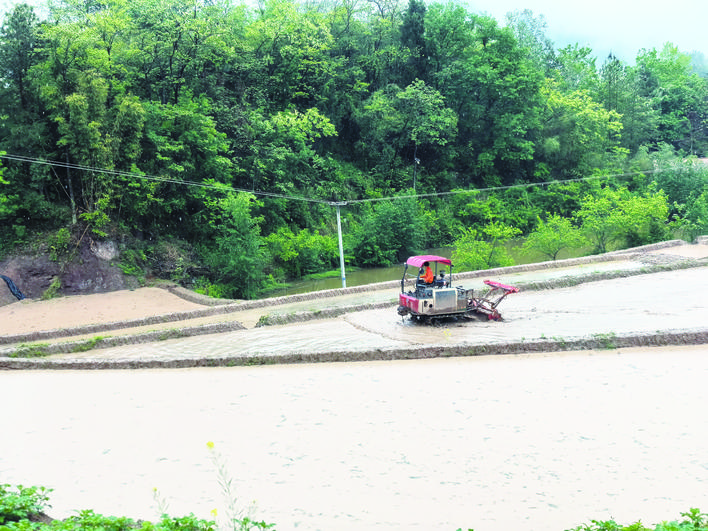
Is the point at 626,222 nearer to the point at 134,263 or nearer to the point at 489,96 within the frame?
the point at 489,96

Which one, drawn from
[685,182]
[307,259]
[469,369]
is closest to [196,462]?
[469,369]

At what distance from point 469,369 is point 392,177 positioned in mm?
28897

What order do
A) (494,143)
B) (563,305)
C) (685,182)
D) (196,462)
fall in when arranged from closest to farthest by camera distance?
(196,462) < (563,305) < (685,182) < (494,143)

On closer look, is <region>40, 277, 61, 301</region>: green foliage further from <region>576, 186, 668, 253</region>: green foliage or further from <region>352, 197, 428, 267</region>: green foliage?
<region>576, 186, 668, 253</region>: green foliage

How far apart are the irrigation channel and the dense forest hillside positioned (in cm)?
1245

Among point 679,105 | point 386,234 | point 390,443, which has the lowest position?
point 390,443

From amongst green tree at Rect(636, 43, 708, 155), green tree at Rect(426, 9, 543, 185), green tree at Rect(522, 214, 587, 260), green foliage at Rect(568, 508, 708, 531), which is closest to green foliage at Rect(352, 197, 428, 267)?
green tree at Rect(522, 214, 587, 260)

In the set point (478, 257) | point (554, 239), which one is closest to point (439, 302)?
point (478, 257)

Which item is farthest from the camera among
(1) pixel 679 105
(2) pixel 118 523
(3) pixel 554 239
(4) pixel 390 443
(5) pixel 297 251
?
(1) pixel 679 105

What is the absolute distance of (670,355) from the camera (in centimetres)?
1127

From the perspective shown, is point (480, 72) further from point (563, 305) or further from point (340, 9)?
point (563, 305)

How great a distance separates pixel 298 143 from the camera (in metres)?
33.2

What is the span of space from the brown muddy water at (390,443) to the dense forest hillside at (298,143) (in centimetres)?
1380

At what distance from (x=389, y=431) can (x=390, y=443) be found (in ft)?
1.35
